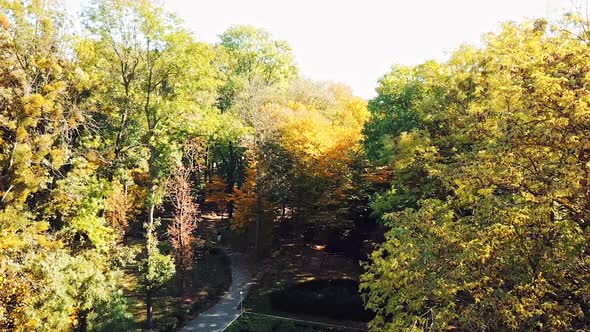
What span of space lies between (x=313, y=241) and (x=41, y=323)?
67.5 feet

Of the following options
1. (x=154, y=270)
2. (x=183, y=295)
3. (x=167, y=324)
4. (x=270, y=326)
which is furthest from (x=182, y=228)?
(x=270, y=326)

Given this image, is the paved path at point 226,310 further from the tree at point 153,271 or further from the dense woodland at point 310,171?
the tree at point 153,271

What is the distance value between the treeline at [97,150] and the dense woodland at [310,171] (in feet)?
0.29

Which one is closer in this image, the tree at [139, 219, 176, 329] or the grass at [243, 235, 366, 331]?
the tree at [139, 219, 176, 329]

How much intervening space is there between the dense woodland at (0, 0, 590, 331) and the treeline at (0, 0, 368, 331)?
9cm

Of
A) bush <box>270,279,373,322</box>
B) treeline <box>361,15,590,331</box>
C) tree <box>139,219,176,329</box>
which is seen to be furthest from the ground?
treeline <box>361,15,590,331</box>

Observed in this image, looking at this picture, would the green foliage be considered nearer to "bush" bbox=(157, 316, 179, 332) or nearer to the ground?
the ground

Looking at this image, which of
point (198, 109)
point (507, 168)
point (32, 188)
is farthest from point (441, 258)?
point (32, 188)

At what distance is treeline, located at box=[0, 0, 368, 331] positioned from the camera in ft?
44.5

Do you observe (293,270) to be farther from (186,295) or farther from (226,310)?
(186,295)

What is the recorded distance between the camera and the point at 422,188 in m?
17.5

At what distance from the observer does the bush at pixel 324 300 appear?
2078cm

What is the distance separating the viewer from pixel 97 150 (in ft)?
66.8

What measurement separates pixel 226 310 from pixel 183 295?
2.93m
